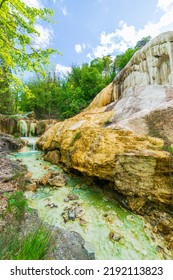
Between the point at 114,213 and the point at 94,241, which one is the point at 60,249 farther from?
the point at 114,213

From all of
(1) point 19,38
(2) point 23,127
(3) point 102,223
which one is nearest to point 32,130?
(2) point 23,127

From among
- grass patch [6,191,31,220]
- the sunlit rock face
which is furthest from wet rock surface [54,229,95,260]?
the sunlit rock face

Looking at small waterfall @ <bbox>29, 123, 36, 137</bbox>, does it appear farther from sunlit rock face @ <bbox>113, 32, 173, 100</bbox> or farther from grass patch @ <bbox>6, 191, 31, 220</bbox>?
grass patch @ <bbox>6, 191, 31, 220</bbox>

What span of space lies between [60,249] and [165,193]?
2453 mm

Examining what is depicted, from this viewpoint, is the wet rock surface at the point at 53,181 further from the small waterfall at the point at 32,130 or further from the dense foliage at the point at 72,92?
the small waterfall at the point at 32,130

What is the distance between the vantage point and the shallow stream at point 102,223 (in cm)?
283

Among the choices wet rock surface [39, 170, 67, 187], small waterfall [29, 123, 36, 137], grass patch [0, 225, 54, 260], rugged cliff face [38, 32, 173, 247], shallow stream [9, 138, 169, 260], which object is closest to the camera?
grass patch [0, 225, 54, 260]

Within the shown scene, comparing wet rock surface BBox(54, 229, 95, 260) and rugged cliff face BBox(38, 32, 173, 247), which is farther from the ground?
rugged cliff face BBox(38, 32, 173, 247)

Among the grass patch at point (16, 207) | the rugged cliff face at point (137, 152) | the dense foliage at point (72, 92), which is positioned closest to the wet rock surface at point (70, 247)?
the grass patch at point (16, 207)

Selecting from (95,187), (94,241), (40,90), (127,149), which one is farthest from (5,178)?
(40,90)

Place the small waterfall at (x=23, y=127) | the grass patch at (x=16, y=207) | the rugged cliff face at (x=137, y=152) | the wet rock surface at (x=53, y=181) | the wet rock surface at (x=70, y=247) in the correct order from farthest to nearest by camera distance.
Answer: the small waterfall at (x=23, y=127), the wet rock surface at (x=53, y=181), the rugged cliff face at (x=137, y=152), the grass patch at (x=16, y=207), the wet rock surface at (x=70, y=247)

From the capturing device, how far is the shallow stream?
2.83 meters

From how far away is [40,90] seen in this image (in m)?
21.6

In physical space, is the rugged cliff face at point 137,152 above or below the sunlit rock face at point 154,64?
below
